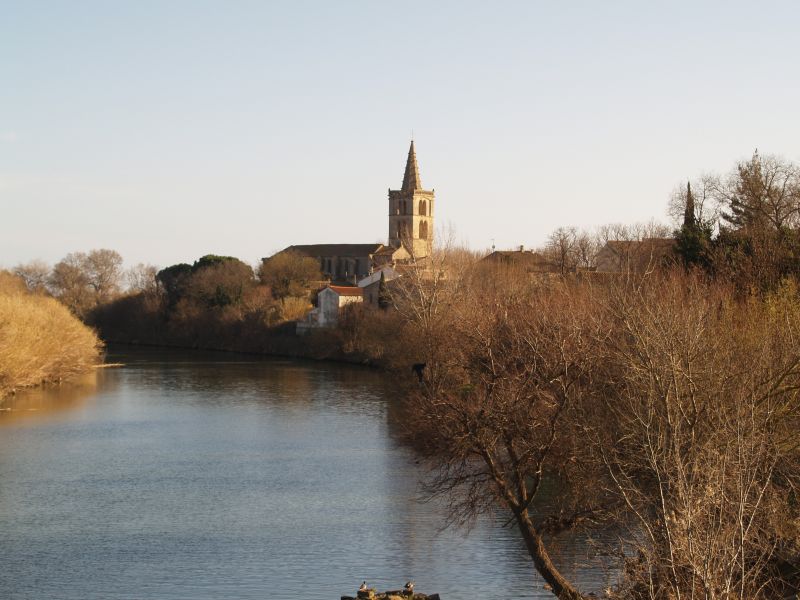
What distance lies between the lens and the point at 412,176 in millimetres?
92250

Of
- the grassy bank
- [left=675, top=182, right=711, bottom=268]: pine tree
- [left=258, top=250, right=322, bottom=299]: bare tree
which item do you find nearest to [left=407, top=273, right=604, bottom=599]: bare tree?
[left=675, top=182, right=711, bottom=268]: pine tree

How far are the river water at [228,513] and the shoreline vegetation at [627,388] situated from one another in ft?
3.19

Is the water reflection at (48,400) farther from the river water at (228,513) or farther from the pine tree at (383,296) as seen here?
the pine tree at (383,296)

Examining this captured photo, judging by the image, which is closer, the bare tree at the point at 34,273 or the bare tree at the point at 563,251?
the bare tree at the point at 563,251

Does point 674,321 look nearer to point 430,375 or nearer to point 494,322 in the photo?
point 494,322

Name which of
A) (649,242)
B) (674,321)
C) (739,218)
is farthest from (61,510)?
(649,242)

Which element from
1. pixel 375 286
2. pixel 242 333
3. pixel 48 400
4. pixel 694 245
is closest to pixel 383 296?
pixel 375 286

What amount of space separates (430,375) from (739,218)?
17.4 m

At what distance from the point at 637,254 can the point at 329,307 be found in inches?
860

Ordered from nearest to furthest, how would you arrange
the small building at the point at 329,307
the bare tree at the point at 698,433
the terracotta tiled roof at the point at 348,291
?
the bare tree at the point at 698,433 < the small building at the point at 329,307 < the terracotta tiled roof at the point at 348,291

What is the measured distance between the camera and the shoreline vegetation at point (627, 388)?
9695mm

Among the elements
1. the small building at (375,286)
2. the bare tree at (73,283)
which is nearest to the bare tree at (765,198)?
the small building at (375,286)

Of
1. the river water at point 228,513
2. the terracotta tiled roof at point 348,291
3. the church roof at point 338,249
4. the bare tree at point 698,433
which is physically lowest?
the river water at point 228,513

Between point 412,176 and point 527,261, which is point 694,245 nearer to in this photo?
point 527,261
